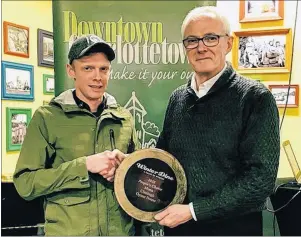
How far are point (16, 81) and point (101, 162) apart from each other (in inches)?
17.0

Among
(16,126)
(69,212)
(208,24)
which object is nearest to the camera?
(208,24)

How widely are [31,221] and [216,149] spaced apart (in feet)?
2.28

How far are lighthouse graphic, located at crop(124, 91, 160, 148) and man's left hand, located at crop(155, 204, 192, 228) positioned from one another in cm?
26

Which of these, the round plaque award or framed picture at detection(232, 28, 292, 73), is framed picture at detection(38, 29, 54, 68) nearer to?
the round plaque award

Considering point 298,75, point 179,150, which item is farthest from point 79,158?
point 298,75

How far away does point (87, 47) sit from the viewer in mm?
1198

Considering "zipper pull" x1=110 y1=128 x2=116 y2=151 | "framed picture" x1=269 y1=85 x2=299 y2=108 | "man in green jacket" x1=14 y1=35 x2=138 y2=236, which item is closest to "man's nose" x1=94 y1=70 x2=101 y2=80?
"man in green jacket" x1=14 y1=35 x2=138 y2=236

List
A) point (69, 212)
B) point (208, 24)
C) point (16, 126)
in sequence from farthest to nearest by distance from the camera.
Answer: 1. point (16, 126)
2. point (69, 212)
3. point (208, 24)

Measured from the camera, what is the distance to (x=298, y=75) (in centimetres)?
135

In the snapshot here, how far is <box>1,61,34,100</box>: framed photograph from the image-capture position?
1.35 metres

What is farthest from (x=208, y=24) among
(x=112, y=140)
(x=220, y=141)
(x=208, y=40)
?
(x=112, y=140)

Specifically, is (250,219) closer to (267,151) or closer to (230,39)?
(267,151)

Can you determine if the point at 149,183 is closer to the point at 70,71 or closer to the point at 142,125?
the point at 142,125

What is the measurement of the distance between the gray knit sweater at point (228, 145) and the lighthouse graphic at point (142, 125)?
147mm
